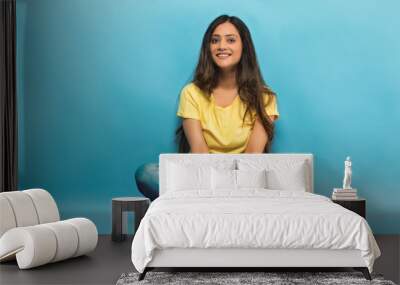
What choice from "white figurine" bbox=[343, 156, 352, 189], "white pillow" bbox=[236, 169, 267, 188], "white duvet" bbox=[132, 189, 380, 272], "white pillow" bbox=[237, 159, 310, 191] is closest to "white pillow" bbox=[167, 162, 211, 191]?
"white pillow" bbox=[236, 169, 267, 188]

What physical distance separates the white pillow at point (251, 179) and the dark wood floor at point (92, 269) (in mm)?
1246

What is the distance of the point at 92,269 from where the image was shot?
558cm

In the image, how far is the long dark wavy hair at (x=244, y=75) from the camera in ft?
24.5

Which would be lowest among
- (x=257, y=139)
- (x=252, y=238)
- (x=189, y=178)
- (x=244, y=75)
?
(x=252, y=238)

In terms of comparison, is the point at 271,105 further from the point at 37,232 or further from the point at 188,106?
the point at 37,232

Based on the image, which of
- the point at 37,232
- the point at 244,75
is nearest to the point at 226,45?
the point at 244,75

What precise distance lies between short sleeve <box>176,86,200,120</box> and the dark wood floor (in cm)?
163

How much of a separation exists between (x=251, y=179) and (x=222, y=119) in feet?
3.23

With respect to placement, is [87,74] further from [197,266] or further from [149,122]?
[197,266]

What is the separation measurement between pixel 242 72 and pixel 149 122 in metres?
1.12

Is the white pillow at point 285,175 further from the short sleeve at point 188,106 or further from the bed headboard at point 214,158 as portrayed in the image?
the short sleeve at point 188,106

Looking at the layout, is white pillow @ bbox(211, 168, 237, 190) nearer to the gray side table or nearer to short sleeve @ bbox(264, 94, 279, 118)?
the gray side table

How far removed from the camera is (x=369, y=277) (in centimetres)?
510

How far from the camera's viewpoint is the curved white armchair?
5484mm
